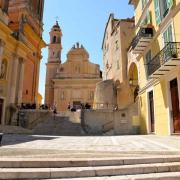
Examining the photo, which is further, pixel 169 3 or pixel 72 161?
pixel 169 3

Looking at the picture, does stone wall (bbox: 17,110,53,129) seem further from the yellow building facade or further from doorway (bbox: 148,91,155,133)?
doorway (bbox: 148,91,155,133)

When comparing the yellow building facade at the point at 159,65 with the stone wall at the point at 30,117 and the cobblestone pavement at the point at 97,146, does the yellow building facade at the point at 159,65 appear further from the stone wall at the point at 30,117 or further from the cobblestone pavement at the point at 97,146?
the stone wall at the point at 30,117

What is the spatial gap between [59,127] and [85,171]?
1452cm

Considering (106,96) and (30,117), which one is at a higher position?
(106,96)

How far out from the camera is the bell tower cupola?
4693cm

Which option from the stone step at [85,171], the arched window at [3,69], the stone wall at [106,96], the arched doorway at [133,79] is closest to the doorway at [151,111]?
the arched doorway at [133,79]

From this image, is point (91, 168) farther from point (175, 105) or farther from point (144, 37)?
point (144, 37)

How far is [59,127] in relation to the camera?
18.5m

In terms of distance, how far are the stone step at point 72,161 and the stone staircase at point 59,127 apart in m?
12.0

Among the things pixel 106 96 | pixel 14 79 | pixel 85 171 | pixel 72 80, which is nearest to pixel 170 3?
pixel 85 171

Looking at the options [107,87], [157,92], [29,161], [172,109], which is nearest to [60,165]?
[29,161]

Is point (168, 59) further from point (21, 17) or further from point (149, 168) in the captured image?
point (21, 17)

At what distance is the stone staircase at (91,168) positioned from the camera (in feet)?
13.4

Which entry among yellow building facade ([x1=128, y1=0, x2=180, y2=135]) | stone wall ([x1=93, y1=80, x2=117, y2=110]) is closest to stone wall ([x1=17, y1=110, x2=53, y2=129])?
stone wall ([x1=93, y1=80, x2=117, y2=110])
